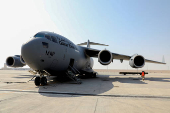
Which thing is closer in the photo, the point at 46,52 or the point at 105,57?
the point at 46,52

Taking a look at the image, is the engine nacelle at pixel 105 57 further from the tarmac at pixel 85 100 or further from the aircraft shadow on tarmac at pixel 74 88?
the tarmac at pixel 85 100

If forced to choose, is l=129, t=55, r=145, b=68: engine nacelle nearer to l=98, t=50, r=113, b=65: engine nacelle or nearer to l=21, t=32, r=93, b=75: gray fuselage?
l=98, t=50, r=113, b=65: engine nacelle

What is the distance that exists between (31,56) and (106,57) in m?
8.80

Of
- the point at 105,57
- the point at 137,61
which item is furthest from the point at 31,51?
the point at 137,61

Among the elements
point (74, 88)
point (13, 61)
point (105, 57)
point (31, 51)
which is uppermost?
point (105, 57)

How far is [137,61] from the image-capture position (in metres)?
13.5

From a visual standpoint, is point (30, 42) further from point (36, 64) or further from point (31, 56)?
point (36, 64)

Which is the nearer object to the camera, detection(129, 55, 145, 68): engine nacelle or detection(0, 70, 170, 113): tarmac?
detection(0, 70, 170, 113): tarmac

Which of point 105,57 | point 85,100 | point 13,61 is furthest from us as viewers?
point 13,61

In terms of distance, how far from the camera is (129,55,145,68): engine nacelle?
1261 cm

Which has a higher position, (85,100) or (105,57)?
(105,57)

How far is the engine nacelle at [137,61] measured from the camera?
1261 cm

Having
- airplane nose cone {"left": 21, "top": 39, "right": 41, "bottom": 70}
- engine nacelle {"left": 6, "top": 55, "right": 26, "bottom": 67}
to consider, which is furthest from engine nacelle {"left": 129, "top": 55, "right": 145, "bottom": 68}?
engine nacelle {"left": 6, "top": 55, "right": 26, "bottom": 67}

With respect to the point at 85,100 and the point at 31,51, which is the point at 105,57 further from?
the point at 85,100
